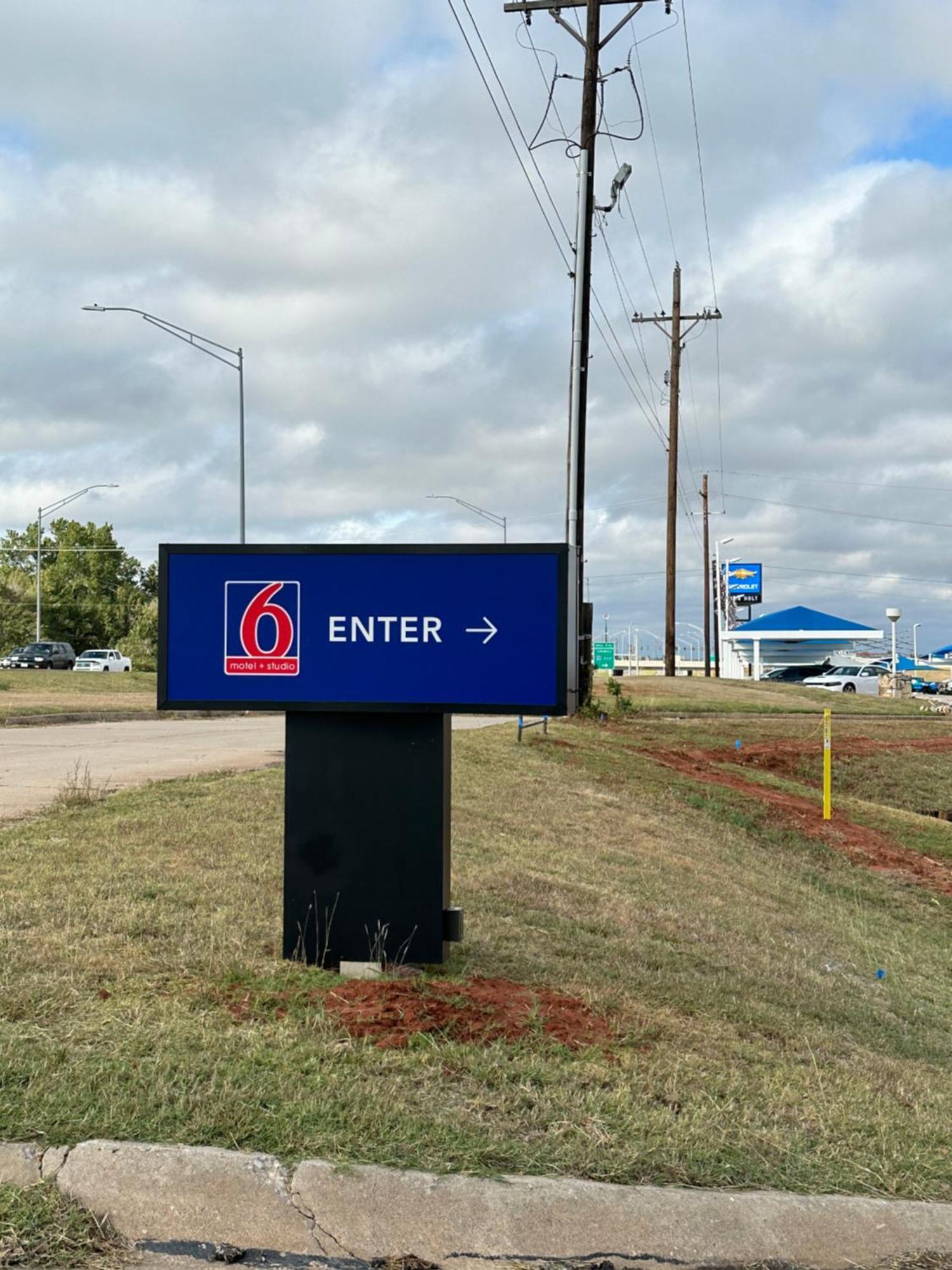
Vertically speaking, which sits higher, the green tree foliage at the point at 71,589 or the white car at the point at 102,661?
the green tree foliage at the point at 71,589

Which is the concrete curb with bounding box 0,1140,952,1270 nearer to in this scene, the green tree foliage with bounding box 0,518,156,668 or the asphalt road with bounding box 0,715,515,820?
the asphalt road with bounding box 0,715,515,820

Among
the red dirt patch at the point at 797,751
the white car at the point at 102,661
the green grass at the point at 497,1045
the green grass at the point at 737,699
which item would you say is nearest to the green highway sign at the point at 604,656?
the green grass at the point at 737,699

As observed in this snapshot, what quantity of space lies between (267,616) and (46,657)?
186 ft

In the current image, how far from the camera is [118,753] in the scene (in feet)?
56.6

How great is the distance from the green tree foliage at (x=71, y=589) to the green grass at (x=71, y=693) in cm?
3472

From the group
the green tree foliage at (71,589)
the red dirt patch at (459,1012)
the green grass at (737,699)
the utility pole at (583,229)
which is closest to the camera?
the red dirt patch at (459,1012)

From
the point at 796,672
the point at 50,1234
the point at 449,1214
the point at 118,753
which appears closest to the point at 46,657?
the point at 118,753

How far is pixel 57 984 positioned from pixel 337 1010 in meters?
1.18

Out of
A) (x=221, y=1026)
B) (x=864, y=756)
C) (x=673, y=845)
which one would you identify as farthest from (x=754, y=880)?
(x=864, y=756)

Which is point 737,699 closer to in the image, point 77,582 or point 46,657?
point 46,657

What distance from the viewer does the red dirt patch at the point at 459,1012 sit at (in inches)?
196

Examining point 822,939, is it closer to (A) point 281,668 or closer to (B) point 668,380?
(A) point 281,668

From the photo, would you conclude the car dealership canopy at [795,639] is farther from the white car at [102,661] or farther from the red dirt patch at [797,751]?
the red dirt patch at [797,751]

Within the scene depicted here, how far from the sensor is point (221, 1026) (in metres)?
4.83
